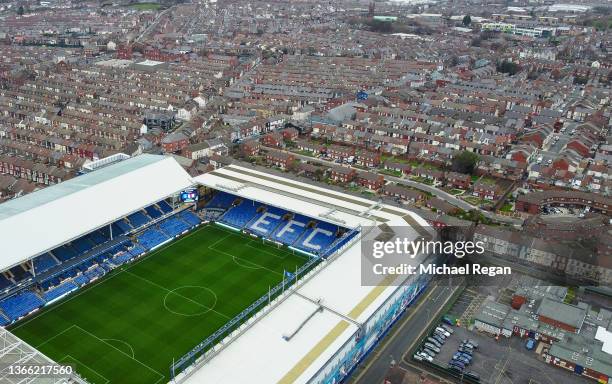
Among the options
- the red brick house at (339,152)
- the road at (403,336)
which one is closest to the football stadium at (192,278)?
the road at (403,336)

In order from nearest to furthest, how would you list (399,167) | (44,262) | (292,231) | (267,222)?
(44,262) < (292,231) < (267,222) < (399,167)

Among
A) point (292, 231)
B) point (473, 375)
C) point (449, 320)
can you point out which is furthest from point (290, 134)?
point (473, 375)

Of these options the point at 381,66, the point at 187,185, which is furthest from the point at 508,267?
the point at 381,66

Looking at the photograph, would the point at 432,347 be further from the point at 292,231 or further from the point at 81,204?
the point at 81,204

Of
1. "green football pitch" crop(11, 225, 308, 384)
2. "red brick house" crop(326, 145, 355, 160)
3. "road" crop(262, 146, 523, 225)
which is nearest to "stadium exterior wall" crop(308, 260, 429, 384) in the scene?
"green football pitch" crop(11, 225, 308, 384)

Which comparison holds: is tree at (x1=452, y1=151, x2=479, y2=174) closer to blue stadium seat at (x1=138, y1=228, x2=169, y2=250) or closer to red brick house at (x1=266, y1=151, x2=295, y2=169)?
red brick house at (x1=266, y1=151, x2=295, y2=169)

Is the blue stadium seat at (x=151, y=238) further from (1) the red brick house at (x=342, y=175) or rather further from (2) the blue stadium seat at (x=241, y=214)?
(1) the red brick house at (x=342, y=175)
